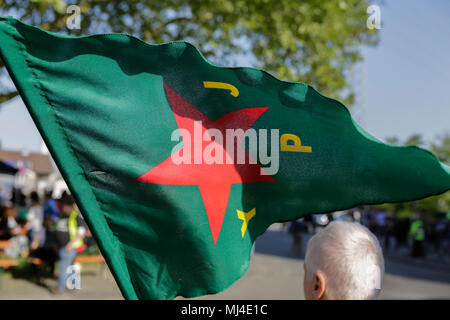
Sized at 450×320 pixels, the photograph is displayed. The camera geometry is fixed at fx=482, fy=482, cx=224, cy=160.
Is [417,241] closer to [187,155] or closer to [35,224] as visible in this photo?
[35,224]

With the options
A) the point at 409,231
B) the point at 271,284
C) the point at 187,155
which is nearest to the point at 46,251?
the point at 271,284

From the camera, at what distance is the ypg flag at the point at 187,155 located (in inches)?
82.3

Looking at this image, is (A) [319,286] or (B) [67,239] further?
(B) [67,239]

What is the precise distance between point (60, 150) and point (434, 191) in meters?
1.63

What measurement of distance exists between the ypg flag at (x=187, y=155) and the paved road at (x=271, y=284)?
652 centimetres

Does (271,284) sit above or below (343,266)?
below

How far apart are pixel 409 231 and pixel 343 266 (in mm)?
20693

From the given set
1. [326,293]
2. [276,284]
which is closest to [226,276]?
[326,293]

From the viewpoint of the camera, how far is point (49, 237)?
9750 millimetres

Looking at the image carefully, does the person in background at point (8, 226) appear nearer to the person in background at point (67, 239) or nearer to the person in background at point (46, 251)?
the person in background at point (46, 251)

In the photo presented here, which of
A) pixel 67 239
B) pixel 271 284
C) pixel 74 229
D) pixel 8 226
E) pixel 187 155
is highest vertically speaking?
pixel 187 155

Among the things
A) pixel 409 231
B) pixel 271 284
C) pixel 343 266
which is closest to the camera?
pixel 343 266

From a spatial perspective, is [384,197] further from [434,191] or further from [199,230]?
[199,230]

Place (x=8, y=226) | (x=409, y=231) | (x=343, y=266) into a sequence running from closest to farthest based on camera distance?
1. (x=343, y=266)
2. (x=8, y=226)
3. (x=409, y=231)
